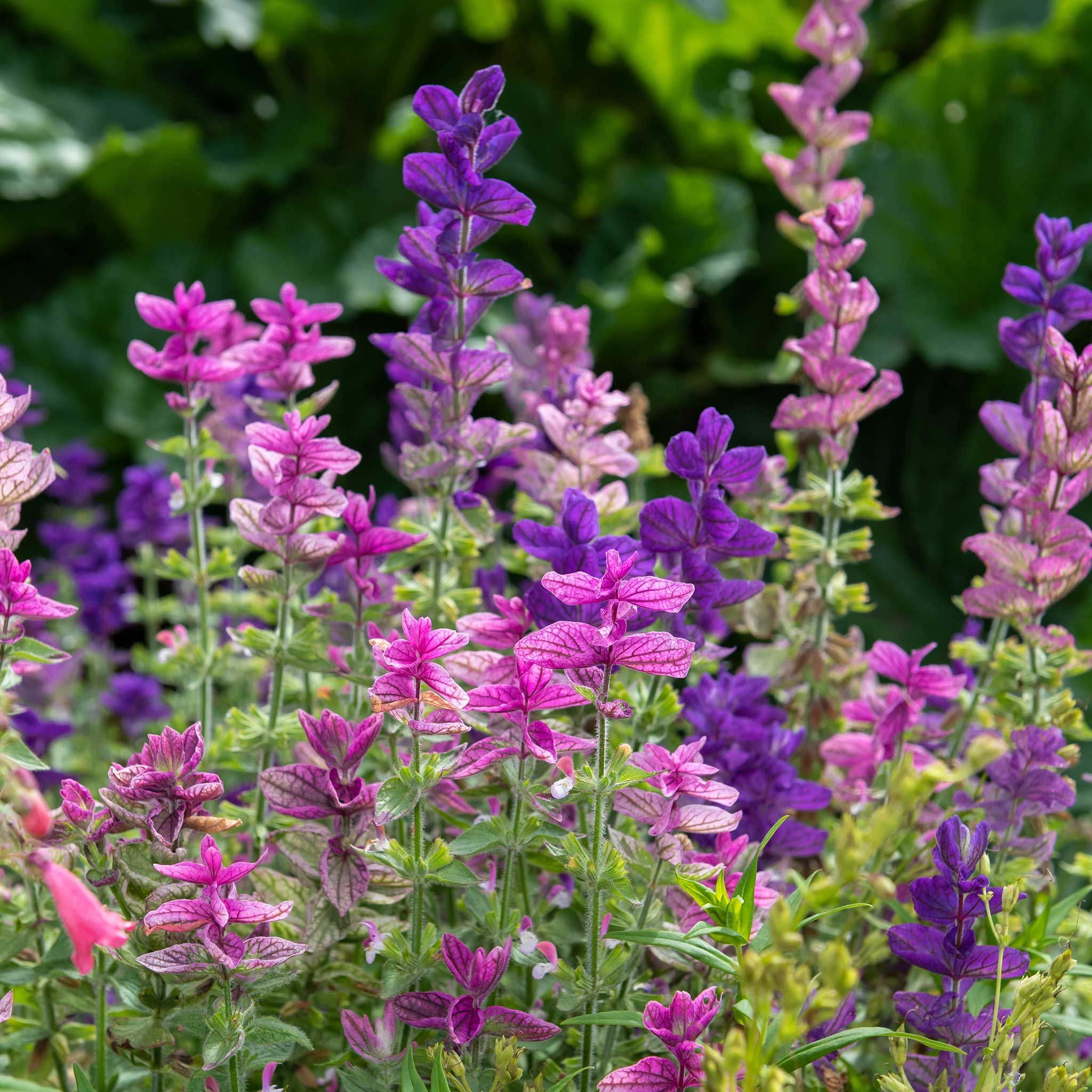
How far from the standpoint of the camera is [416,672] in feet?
1.98

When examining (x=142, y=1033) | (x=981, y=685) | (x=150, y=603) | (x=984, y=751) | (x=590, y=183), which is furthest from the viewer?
(x=590, y=183)

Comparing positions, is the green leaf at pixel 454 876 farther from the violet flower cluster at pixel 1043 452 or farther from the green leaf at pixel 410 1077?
the violet flower cluster at pixel 1043 452

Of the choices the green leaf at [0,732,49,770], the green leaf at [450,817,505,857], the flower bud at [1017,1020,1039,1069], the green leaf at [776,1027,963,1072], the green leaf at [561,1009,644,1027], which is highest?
the green leaf at [0,732,49,770]

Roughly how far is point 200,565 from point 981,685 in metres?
0.63

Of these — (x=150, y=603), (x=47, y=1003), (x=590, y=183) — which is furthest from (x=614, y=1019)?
(x=590, y=183)

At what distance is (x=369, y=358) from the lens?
3158 mm

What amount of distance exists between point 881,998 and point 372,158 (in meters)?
3.13

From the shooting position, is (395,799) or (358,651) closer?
(395,799)

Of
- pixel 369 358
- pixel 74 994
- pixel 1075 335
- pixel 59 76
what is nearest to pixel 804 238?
pixel 74 994

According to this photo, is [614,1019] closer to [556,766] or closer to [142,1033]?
[556,766]

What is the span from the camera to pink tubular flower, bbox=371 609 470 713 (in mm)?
601

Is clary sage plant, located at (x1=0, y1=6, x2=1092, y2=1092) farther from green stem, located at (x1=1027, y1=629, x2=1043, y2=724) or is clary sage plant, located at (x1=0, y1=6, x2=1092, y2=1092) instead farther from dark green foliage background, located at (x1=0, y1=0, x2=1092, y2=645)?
dark green foliage background, located at (x1=0, y1=0, x2=1092, y2=645)

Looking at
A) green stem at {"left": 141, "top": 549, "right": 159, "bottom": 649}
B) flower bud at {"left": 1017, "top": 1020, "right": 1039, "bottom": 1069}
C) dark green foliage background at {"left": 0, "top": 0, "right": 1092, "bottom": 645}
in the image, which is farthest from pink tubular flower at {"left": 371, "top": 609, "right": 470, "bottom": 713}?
dark green foliage background at {"left": 0, "top": 0, "right": 1092, "bottom": 645}

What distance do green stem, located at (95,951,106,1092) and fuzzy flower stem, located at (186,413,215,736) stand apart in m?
0.24
